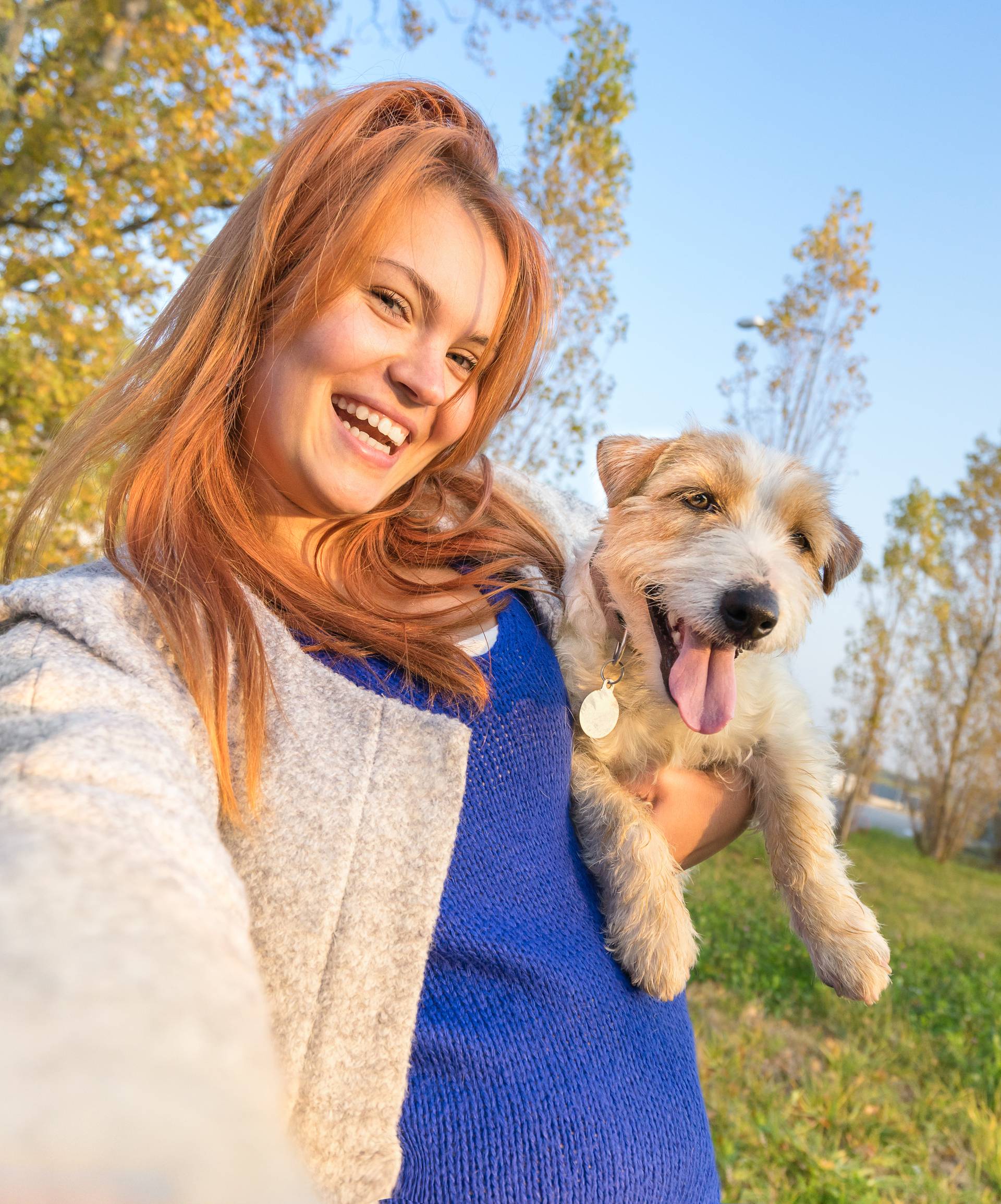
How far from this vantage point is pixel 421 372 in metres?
2.13

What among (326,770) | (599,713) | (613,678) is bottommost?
(326,770)

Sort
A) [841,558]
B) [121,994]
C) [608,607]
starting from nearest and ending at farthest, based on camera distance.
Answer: [121,994]
[608,607]
[841,558]

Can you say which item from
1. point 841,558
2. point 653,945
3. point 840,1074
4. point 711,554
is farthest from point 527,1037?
point 840,1074

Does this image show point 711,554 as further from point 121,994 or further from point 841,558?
point 121,994

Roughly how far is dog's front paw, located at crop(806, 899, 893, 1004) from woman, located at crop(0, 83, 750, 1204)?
50 centimetres

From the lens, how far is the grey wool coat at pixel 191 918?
0.52 m

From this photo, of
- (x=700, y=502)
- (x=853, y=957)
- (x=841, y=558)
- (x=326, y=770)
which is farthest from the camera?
(x=841, y=558)

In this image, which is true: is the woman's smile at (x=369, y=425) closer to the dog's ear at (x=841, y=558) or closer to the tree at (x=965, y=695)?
the dog's ear at (x=841, y=558)

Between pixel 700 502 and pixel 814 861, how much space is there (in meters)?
1.23

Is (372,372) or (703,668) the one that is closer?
(372,372)

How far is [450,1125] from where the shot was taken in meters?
1.47

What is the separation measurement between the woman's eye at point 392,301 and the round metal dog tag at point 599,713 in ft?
3.99

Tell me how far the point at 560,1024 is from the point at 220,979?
117cm

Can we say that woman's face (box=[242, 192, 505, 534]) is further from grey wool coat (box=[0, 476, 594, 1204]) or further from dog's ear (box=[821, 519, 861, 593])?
dog's ear (box=[821, 519, 861, 593])
